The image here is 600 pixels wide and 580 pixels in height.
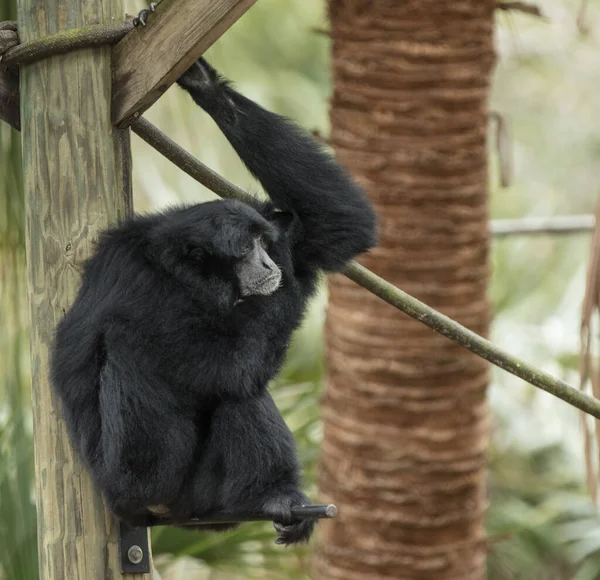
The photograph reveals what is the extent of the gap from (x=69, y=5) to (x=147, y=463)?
3.68ft

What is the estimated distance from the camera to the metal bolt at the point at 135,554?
7.79 feet

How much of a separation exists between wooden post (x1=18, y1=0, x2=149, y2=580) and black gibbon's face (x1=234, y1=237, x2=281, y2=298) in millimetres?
331

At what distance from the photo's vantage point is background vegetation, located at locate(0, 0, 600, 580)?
3148mm

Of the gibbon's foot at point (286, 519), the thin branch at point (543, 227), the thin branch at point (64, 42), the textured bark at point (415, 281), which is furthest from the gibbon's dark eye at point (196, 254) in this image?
the thin branch at point (543, 227)

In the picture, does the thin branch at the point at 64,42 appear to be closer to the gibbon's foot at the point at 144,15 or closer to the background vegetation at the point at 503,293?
the gibbon's foot at the point at 144,15

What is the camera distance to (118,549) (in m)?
2.38

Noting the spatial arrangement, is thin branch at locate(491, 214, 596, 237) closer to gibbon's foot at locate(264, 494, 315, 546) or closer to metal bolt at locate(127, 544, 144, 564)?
gibbon's foot at locate(264, 494, 315, 546)

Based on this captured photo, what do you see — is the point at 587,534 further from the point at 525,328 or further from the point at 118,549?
the point at 118,549

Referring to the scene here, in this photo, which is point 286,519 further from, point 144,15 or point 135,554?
point 144,15

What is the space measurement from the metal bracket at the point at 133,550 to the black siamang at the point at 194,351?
1.3 inches

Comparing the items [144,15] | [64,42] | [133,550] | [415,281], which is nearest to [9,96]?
[64,42]

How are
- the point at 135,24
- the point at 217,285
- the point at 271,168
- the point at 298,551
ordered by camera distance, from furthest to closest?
1. the point at 298,551
2. the point at 271,168
3. the point at 217,285
4. the point at 135,24

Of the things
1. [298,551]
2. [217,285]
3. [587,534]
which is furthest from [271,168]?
[587,534]

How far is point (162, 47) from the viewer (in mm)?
2266
